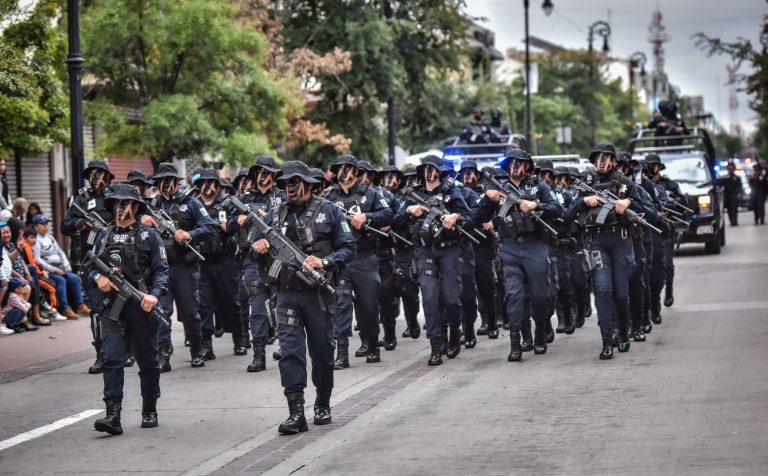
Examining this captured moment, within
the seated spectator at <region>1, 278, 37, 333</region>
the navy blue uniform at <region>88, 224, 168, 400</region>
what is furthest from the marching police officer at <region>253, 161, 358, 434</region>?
the seated spectator at <region>1, 278, 37, 333</region>

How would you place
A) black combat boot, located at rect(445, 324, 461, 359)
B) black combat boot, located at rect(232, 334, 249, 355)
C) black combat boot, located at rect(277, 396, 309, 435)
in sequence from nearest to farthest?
1. black combat boot, located at rect(277, 396, 309, 435)
2. black combat boot, located at rect(445, 324, 461, 359)
3. black combat boot, located at rect(232, 334, 249, 355)

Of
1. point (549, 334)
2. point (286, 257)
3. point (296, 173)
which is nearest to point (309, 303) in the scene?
point (286, 257)

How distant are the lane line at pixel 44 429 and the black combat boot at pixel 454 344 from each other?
13.6 ft

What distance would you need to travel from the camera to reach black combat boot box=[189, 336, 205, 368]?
14.2 metres

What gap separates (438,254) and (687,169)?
1647 centimetres

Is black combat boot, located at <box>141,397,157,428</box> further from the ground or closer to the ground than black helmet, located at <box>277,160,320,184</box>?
closer to the ground

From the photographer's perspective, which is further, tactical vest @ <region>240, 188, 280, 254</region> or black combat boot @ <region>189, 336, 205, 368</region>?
black combat boot @ <region>189, 336, 205, 368</region>

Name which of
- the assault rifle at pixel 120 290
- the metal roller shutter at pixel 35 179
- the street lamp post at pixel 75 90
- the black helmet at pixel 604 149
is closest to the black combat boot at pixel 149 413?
the assault rifle at pixel 120 290

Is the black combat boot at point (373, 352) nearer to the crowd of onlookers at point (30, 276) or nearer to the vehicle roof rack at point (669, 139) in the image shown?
the crowd of onlookers at point (30, 276)

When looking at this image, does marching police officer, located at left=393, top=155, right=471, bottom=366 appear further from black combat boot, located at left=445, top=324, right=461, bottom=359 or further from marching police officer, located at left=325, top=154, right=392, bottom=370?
marching police officer, located at left=325, top=154, right=392, bottom=370

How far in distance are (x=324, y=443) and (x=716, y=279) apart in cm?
1498

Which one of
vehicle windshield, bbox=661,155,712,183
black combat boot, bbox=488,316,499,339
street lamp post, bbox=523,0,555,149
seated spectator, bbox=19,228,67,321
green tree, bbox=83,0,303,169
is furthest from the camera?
street lamp post, bbox=523,0,555,149

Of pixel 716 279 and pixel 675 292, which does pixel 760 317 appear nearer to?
pixel 675 292

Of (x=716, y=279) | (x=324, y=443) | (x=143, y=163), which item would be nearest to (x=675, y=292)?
(x=716, y=279)
